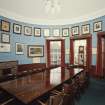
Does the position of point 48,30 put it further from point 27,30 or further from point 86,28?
point 86,28

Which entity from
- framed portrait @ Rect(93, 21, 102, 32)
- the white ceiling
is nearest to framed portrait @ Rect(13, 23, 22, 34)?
the white ceiling

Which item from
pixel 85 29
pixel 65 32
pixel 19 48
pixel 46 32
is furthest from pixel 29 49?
pixel 85 29

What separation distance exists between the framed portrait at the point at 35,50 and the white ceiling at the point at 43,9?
61.6 inches

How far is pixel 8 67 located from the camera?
238 inches

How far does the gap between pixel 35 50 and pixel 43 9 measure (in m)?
2.38

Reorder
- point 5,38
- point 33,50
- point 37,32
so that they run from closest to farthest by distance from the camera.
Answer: point 5,38 < point 33,50 < point 37,32

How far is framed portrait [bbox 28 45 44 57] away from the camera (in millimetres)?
7434

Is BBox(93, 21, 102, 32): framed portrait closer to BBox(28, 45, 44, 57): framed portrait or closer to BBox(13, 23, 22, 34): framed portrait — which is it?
BBox(28, 45, 44, 57): framed portrait

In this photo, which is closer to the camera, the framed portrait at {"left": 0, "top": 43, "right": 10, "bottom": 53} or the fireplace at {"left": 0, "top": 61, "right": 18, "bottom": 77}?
the fireplace at {"left": 0, "top": 61, "right": 18, "bottom": 77}

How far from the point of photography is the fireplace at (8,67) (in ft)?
19.1

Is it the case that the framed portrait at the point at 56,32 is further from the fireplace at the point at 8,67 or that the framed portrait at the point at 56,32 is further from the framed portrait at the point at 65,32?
the fireplace at the point at 8,67

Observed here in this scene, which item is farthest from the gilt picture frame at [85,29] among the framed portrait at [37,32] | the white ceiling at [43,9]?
the framed portrait at [37,32]

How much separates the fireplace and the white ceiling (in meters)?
2.28

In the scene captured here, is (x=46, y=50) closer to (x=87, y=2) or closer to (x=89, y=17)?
(x=89, y=17)
